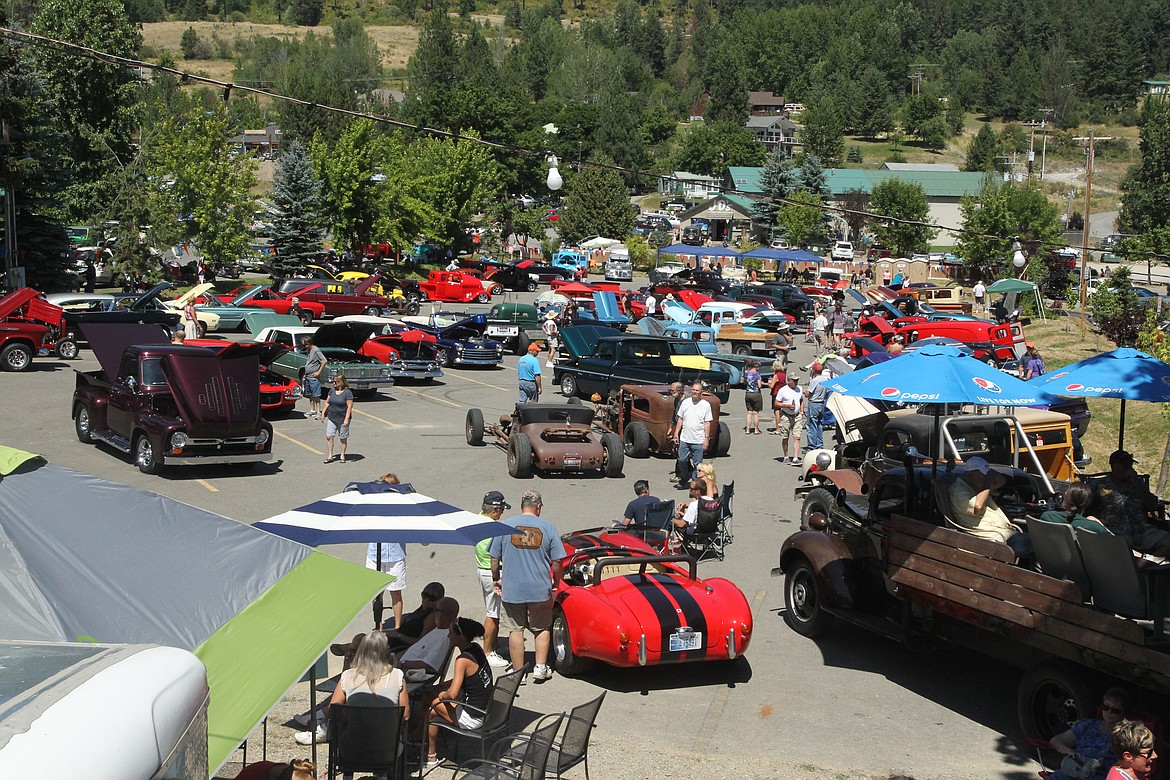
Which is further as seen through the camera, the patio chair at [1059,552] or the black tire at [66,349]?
the black tire at [66,349]

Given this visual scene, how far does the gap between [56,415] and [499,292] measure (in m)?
31.2

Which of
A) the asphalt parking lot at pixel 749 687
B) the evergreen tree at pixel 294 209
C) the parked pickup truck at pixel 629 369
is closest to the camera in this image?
the asphalt parking lot at pixel 749 687

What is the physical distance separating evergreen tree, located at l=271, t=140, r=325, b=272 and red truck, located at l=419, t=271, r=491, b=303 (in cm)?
771

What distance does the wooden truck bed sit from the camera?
325 inches

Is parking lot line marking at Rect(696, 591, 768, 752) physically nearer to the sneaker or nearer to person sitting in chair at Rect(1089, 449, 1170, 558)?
the sneaker

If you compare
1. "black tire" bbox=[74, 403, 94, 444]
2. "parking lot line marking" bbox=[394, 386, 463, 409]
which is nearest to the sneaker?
"black tire" bbox=[74, 403, 94, 444]

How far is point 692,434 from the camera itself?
1855 cm

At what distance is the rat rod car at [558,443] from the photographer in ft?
62.4

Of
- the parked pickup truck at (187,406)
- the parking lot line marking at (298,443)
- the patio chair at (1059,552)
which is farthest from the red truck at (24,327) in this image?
the patio chair at (1059,552)

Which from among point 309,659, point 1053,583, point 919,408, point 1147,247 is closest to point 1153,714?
point 1053,583

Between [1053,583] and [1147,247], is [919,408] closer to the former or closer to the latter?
[1053,583]

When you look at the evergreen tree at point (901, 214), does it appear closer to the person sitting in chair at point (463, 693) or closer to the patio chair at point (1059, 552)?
the patio chair at point (1059, 552)

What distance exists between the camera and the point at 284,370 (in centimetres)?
2681

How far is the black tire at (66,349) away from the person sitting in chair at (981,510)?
24930mm
